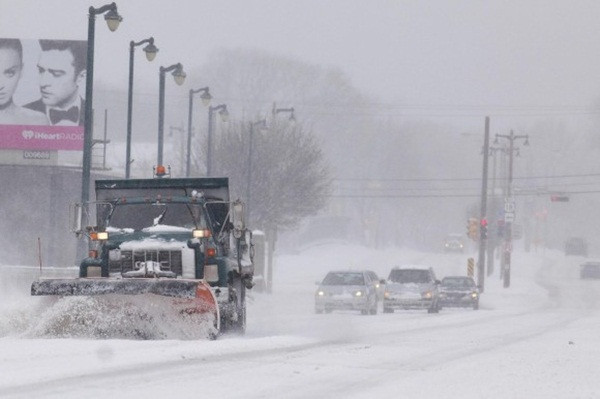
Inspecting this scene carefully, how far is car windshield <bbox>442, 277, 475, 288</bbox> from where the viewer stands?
51.2 metres

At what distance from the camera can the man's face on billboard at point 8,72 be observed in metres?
58.8

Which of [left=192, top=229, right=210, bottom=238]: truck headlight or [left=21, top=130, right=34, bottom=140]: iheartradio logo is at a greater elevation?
[left=21, top=130, right=34, bottom=140]: iheartradio logo

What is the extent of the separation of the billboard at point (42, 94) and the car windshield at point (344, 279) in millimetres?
18448

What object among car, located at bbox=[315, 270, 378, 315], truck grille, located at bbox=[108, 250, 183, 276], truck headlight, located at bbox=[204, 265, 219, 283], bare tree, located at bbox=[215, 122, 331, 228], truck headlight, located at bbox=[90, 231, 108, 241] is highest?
bare tree, located at bbox=[215, 122, 331, 228]

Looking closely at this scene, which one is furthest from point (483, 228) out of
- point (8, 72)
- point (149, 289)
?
point (149, 289)

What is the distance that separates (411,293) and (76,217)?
78.3 feet

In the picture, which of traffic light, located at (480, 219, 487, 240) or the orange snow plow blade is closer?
the orange snow plow blade

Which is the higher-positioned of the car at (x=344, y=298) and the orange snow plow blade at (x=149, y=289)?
the orange snow plow blade at (x=149, y=289)

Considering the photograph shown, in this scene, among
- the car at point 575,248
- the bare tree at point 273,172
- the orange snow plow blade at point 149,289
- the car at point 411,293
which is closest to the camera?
the orange snow plow blade at point 149,289

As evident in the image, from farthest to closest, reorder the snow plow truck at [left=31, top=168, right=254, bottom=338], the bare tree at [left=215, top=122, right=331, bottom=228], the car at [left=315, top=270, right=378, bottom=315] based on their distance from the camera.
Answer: the bare tree at [left=215, top=122, right=331, bottom=228] < the car at [left=315, top=270, right=378, bottom=315] < the snow plow truck at [left=31, top=168, right=254, bottom=338]

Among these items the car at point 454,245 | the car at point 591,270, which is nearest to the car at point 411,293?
the car at point 591,270

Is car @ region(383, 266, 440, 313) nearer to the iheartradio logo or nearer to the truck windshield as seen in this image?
the iheartradio logo

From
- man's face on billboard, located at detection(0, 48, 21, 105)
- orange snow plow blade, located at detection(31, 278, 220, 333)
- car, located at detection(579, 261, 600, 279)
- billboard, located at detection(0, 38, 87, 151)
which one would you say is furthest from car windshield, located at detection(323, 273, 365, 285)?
car, located at detection(579, 261, 600, 279)

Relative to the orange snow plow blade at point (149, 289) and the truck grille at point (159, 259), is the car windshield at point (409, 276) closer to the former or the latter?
the truck grille at point (159, 259)
